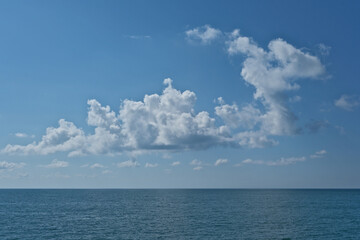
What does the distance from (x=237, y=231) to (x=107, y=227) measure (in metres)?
29.9

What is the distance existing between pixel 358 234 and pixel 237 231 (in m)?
25.6

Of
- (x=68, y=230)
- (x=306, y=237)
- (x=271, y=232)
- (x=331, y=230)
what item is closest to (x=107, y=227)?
(x=68, y=230)

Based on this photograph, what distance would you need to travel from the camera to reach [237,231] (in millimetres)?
69250

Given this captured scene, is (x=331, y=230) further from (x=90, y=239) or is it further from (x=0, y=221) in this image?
(x=0, y=221)

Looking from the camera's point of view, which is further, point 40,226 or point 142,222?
point 142,222

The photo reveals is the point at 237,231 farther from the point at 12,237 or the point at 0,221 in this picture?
the point at 0,221

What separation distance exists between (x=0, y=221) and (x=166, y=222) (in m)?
44.4

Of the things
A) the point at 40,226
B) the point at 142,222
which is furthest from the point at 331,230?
the point at 40,226

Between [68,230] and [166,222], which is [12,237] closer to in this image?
[68,230]

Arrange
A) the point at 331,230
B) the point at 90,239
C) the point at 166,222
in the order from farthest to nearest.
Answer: the point at 166,222
the point at 331,230
the point at 90,239

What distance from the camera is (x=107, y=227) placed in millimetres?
75062

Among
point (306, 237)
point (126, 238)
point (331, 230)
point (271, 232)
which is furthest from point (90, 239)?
point (331, 230)

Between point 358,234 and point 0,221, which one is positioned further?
point 0,221

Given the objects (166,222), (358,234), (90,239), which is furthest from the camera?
(166,222)
